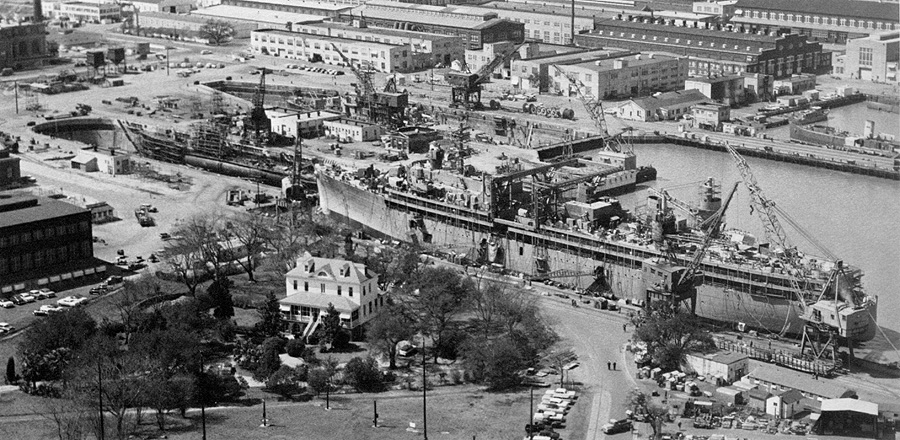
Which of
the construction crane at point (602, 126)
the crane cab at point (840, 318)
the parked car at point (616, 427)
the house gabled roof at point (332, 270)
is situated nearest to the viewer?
the parked car at point (616, 427)

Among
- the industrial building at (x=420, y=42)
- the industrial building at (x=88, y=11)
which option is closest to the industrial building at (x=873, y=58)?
the industrial building at (x=420, y=42)

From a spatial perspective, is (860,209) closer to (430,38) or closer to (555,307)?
(555,307)

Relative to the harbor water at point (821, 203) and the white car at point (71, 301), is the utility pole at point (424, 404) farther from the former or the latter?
the harbor water at point (821, 203)

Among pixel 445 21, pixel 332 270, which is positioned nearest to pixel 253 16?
pixel 445 21

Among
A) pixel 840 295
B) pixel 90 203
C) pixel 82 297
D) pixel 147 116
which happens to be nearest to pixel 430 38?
pixel 147 116

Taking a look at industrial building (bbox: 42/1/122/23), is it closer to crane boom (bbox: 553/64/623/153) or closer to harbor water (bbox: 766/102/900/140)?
crane boom (bbox: 553/64/623/153)

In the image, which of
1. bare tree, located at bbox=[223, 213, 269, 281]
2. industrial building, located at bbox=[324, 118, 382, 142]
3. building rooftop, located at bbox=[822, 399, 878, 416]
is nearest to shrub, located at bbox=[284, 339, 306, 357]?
bare tree, located at bbox=[223, 213, 269, 281]

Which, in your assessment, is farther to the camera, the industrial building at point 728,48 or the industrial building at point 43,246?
the industrial building at point 728,48
